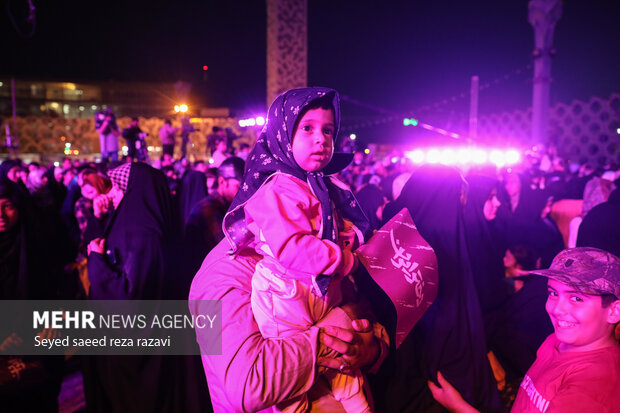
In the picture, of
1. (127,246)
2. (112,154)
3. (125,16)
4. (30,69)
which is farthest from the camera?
(30,69)

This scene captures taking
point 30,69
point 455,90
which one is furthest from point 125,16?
point 455,90

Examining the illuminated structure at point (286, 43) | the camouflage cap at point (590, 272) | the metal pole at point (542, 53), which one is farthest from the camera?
the metal pole at point (542, 53)

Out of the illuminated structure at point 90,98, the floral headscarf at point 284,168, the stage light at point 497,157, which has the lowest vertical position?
the floral headscarf at point 284,168

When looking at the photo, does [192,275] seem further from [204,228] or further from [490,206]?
[490,206]

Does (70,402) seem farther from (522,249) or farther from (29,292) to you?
(522,249)

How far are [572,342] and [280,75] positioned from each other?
1080cm

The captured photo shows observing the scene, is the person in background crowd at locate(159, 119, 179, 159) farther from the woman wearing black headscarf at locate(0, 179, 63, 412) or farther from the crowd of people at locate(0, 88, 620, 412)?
the woman wearing black headscarf at locate(0, 179, 63, 412)

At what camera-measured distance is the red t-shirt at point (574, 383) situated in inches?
42.2

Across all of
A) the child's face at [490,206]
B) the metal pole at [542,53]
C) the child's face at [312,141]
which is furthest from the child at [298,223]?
the metal pole at [542,53]

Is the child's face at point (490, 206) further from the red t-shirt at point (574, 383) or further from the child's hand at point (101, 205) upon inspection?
the child's hand at point (101, 205)

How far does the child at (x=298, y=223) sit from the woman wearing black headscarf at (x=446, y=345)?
89 centimetres

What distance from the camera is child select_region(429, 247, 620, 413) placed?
3.60 feet

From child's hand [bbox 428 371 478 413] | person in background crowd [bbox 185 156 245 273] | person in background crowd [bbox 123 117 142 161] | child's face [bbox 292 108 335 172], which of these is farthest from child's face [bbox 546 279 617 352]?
person in background crowd [bbox 123 117 142 161]

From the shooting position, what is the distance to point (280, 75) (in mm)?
11109
